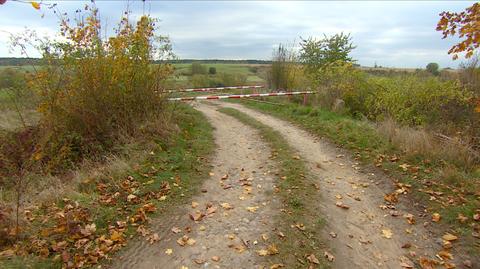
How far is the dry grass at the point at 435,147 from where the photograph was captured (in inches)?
245

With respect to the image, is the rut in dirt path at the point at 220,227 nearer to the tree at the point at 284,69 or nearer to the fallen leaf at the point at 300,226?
the fallen leaf at the point at 300,226

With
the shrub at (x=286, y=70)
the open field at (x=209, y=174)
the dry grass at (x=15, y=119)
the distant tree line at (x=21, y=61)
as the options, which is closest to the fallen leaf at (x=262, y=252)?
the open field at (x=209, y=174)

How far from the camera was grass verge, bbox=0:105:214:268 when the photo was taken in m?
3.49

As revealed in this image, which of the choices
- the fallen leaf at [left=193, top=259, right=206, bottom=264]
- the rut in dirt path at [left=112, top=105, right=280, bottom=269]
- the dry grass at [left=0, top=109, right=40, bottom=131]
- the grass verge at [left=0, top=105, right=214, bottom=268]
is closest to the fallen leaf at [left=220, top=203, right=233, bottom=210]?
the rut in dirt path at [left=112, top=105, right=280, bottom=269]

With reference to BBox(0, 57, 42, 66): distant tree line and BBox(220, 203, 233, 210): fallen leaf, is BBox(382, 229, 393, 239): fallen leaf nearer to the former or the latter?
BBox(220, 203, 233, 210): fallen leaf

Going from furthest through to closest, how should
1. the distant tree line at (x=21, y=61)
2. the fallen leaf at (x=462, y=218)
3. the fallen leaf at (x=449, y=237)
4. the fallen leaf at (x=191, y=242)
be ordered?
1. the distant tree line at (x=21, y=61)
2. the fallen leaf at (x=462, y=218)
3. the fallen leaf at (x=449, y=237)
4. the fallen leaf at (x=191, y=242)

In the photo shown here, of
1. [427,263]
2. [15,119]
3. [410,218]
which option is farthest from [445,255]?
[15,119]

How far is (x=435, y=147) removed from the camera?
21.7ft

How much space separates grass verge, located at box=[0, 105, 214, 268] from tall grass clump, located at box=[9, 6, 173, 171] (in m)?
1.57

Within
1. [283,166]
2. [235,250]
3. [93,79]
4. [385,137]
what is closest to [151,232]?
[235,250]

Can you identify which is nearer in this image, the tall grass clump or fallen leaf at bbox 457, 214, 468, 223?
fallen leaf at bbox 457, 214, 468, 223

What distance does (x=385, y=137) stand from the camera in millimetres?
7582

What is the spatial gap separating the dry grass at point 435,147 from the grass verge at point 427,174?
5.3 inches

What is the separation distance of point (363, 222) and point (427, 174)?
219 cm
